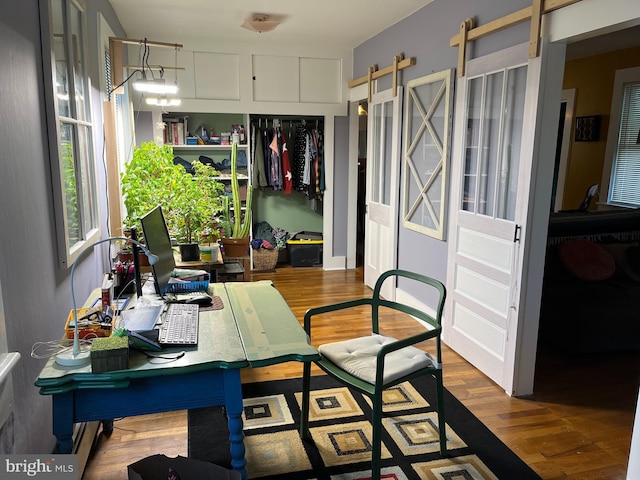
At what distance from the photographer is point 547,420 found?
2637 mm

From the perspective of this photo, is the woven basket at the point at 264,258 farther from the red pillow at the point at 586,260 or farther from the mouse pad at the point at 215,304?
the mouse pad at the point at 215,304

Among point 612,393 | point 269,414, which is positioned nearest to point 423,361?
point 269,414

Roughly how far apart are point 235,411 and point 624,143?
215 inches

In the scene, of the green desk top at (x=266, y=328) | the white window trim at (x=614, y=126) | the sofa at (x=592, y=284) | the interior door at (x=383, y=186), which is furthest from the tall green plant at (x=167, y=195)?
the white window trim at (x=614, y=126)

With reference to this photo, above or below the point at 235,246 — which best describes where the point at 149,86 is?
above

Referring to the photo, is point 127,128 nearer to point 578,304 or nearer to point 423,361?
point 423,361

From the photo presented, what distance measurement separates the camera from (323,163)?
588cm

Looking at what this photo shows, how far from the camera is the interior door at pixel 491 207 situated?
278 centimetres

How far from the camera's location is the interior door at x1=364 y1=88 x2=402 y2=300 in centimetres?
453

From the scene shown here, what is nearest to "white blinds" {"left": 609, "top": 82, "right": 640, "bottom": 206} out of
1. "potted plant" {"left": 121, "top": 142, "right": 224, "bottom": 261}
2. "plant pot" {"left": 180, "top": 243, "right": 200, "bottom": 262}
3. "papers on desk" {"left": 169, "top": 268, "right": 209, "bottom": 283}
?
"potted plant" {"left": 121, "top": 142, "right": 224, "bottom": 261}

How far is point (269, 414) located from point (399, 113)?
2913 millimetres

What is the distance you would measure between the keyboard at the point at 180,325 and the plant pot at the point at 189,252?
1053 millimetres

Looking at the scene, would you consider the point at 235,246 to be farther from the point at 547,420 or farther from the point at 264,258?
the point at 547,420

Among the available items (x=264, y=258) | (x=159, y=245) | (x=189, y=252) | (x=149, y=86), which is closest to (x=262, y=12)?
(x=149, y=86)
